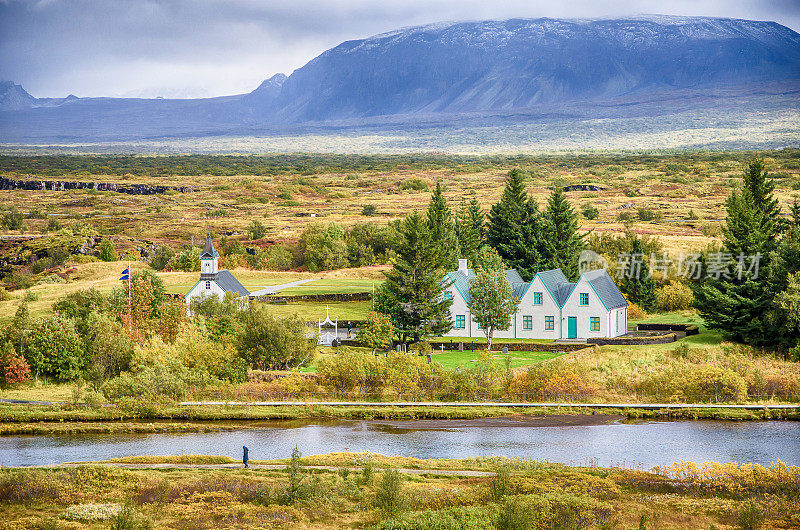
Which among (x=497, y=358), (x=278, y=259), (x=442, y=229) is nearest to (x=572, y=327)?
(x=497, y=358)

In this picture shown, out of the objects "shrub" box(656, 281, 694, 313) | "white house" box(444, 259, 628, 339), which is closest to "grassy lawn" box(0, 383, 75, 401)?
"white house" box(444, 259, 628, 339)

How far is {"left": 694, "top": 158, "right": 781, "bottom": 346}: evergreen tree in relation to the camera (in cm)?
5772

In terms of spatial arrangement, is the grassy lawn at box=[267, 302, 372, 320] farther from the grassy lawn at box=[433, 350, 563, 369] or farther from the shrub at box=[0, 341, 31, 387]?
the shrub at box=[0, 341, 31, 387]

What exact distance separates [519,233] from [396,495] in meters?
52.1

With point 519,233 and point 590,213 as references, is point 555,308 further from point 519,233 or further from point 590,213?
point 590,213

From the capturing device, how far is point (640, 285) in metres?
73.4

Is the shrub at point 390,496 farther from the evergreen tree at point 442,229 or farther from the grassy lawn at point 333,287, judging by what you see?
the grassy lawn at point 333,287

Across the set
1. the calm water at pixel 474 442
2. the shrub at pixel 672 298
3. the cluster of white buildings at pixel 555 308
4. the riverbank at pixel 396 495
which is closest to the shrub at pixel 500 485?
the riverbank at pixel 396 495

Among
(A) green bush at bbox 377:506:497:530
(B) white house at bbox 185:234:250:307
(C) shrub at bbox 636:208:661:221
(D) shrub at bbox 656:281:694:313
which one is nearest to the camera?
(A) green bush at bbox 377:506:497:530

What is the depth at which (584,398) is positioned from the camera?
162 ft

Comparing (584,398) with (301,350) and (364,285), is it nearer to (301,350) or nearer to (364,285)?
(301,350)

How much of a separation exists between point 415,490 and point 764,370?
28.3m

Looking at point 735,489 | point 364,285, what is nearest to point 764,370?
point 735,489

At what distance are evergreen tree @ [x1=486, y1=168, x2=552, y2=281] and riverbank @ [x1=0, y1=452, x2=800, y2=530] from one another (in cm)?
4218
